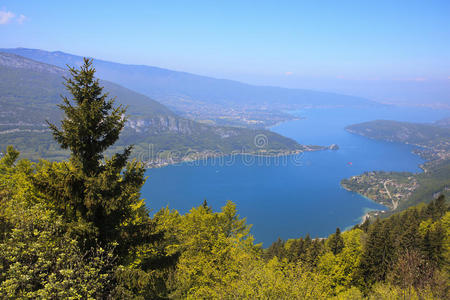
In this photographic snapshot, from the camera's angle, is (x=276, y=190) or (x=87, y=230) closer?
(x=87, y=230)

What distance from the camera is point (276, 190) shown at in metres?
128

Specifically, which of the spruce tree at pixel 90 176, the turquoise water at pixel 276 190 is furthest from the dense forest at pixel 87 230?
the turquoise water at pixel 276 190

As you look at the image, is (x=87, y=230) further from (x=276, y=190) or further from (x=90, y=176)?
(x=276, y=190)

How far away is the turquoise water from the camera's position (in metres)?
95.2

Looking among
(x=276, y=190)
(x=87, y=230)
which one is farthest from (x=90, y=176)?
(x=276, y=190)

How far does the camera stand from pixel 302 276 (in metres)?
12.6

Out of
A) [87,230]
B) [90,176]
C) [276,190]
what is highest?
[90,176]

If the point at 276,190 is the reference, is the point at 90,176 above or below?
above

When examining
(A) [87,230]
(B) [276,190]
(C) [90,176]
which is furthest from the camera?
(B) [276,190]

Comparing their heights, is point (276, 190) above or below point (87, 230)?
below

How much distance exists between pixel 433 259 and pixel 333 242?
9.17 m

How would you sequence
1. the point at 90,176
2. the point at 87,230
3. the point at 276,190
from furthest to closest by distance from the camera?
1. the point at 276,190
2. the point at 90,176
3. the point at 87,230

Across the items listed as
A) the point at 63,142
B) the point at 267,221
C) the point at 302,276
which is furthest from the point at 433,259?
the point at 267,221

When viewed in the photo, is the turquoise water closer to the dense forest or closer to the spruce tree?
the dense forest
